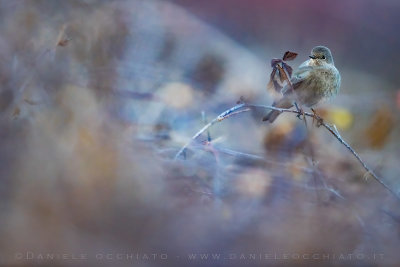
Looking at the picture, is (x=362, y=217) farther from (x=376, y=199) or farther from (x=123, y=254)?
(x=123, y=254)

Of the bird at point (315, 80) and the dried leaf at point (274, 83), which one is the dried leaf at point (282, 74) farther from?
the bird at point (315, 80)

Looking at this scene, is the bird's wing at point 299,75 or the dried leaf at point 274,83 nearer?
the dried leaf at point 274,83

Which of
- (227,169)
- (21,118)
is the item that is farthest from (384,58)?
(21,118)

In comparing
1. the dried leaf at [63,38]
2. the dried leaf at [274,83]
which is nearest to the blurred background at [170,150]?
the dried leaf at [63,38]

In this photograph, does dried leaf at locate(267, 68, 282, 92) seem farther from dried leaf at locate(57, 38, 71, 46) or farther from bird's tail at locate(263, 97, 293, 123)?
dried leaf at locate(57, 38, 71, 46)

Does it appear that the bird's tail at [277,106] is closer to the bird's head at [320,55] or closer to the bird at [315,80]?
the bird at [315,80]

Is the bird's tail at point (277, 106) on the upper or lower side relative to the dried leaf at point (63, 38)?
lower
